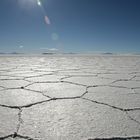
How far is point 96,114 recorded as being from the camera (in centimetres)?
117

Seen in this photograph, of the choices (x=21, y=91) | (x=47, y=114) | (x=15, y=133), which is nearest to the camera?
(x=15, y=133)

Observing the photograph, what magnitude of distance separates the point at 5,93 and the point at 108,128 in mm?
1025

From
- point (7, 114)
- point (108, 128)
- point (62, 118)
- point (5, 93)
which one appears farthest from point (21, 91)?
point (108, 128)

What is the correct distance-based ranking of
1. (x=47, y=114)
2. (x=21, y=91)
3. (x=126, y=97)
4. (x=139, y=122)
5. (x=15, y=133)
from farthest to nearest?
(x=21, y=91), (x=126, y=97), (x=47, y=114), (x=139, y=122), (x=15, y=133)

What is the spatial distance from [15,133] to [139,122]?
661mm

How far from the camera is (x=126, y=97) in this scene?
157cm

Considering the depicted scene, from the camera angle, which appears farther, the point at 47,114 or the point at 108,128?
the point at 47,114

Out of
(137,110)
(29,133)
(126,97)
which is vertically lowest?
(29,133)

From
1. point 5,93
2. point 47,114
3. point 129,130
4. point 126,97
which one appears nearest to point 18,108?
point 47,114

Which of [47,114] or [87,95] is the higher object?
[87,95]

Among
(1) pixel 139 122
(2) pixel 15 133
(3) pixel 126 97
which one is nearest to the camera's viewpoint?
(2) pixel 15 133

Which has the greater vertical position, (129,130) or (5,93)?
(5,93)

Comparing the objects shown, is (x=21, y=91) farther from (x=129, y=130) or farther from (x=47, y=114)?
(x=129, y=130)

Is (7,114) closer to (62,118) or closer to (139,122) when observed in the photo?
(62,118)
